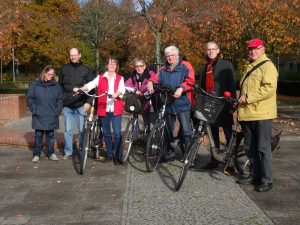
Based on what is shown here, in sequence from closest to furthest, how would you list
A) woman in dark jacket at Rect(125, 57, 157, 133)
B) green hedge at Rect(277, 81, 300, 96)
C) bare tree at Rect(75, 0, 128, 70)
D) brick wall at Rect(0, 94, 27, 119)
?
woman in dark jacket at Rect(125, 57, 157, 133) < brick wall at Rect(0, 94, 27, 119) < green hedge at Rect(277, 81, 300, 96) < bare tree at Rect(75, 0, 128, 70)

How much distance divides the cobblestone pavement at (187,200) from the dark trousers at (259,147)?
0.36 meters

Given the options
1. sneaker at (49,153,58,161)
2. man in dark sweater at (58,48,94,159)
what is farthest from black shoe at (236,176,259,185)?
sneaker at (49,153,58,161)

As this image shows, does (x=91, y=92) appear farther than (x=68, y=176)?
Yes

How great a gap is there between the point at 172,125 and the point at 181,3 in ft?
32.8

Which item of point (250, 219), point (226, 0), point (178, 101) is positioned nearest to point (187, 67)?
point (178, 101)

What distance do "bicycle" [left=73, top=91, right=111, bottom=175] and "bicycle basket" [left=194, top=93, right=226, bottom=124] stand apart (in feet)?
5.42

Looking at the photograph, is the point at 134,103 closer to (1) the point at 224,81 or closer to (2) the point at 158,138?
(2) the point at 158,138

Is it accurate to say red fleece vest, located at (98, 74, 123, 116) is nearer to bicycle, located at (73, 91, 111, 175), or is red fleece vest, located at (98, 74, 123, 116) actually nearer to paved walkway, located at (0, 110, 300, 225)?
bicycle, located at (73, 91, 111, 175)

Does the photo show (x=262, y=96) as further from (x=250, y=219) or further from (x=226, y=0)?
(x=226, y=0)

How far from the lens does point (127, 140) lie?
7.75 metres

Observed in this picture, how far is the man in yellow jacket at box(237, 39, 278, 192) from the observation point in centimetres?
601

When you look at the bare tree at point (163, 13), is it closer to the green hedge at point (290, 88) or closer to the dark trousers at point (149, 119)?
the dark trousers at point (149, 119)

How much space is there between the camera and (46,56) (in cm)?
5272

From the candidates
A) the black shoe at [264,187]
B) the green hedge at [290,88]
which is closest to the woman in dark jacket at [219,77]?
the black shoe at [264,187]
